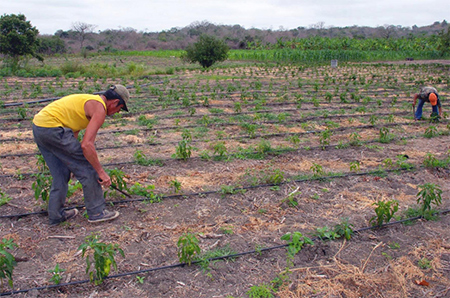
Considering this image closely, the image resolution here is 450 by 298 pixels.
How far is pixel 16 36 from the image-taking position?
63.6 ft

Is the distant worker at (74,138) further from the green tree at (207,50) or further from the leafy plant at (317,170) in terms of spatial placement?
the green tree at (207,50)

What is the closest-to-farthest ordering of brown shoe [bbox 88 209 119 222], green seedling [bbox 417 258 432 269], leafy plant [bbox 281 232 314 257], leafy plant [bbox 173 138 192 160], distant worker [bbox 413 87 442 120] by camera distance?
1. green seedling [bbox 417 258 432 269]
2. leafy plant [bbox 281 232 314 257]
3. brown shoe [bbox 88 209 119 222]
4. leafy plant [bbox 173 138 192 160]
5. distant worker [bbox 413 87 442 120]

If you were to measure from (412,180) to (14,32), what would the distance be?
1997 centimetres

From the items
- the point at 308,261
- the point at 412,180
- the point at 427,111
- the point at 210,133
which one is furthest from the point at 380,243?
the point at 427,111

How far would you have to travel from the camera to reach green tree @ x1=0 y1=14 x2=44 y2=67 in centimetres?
1933

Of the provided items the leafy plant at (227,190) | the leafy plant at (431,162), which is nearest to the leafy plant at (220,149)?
the leafy plant at (227,190)

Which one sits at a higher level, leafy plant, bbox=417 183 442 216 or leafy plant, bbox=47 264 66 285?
leafy plant, bbox=417 183 442 216

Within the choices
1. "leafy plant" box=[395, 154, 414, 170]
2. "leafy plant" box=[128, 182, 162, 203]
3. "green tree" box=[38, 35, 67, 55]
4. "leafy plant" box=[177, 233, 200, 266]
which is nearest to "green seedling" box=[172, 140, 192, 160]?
"leafy plant" box=[128, 182, 162, 203]

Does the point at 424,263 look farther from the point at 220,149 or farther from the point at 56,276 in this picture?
the point at 220,149

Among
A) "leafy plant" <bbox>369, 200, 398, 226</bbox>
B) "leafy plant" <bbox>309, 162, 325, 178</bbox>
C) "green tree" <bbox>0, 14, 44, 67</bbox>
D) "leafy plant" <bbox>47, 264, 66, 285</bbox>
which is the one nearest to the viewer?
"leafy plant" <bbox>47, 264, 66, 285</bbox>

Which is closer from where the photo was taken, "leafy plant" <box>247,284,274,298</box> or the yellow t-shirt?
"leafy plant" <box>247,284,274,298</box>

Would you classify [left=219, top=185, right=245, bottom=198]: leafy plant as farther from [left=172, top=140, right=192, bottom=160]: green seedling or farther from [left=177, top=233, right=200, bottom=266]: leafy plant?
[left=177, top=233, right=200, bottom=266]: leafy plant

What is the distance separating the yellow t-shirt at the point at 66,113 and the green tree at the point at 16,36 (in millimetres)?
18588

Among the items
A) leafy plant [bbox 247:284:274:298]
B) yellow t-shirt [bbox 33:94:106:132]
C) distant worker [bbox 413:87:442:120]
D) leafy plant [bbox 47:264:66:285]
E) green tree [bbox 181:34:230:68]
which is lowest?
leafy plant [bbox 247:284:274:298]
